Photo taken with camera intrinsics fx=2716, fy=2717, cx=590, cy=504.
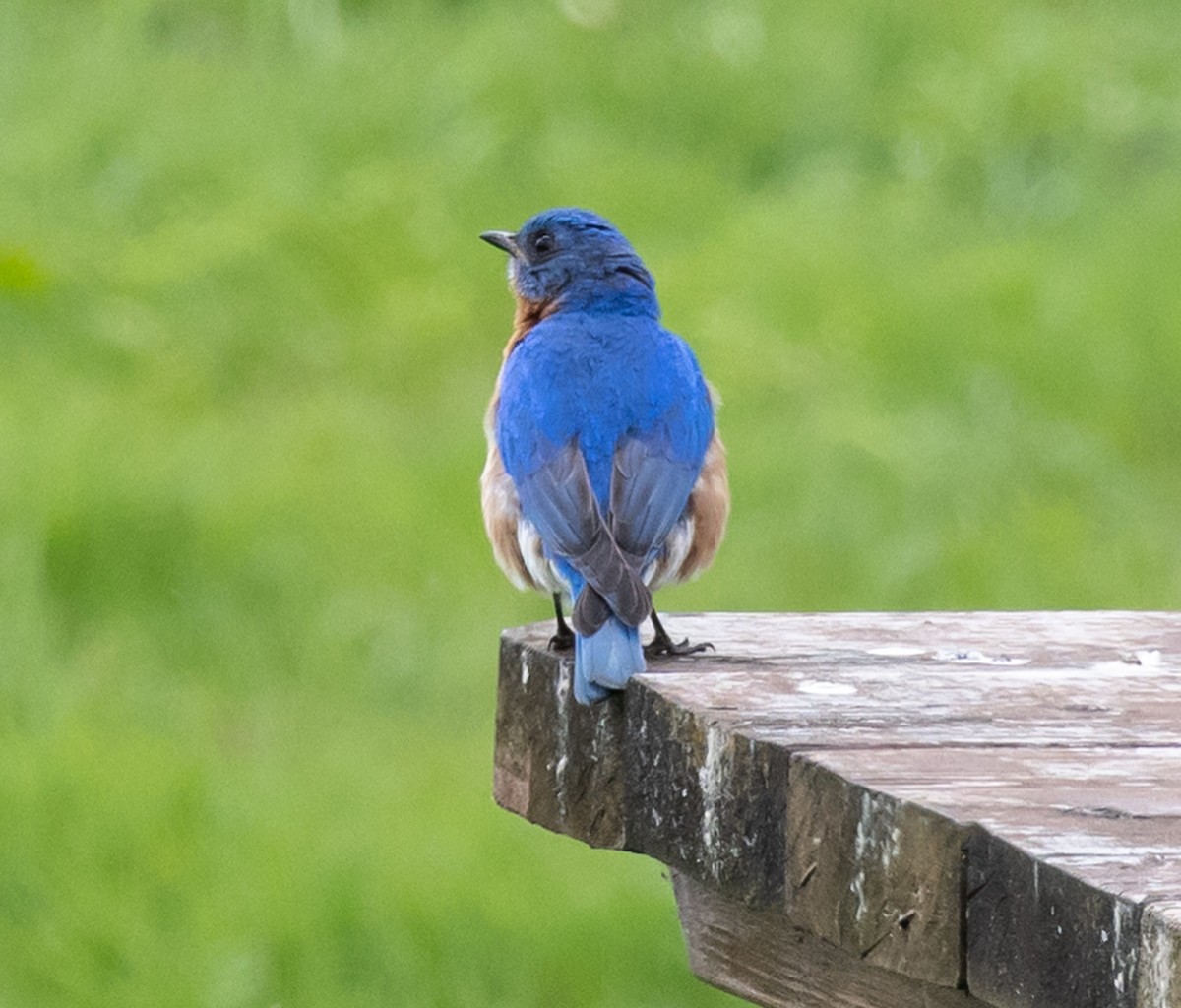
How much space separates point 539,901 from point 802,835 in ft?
9.57

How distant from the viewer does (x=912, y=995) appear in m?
3.15

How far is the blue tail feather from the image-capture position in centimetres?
350

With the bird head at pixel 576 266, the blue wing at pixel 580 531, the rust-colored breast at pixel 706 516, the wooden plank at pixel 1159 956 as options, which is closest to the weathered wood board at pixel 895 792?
the wooden plank at pixel 1159 956

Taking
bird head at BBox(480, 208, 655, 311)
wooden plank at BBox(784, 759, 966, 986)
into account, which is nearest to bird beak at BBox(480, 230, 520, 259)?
bird head at BBox(480, 208, 655, 311)

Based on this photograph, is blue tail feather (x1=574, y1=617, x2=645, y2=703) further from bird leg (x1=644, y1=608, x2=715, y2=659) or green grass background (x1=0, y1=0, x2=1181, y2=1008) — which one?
green grass background (x1=0, y1=0, x2=1181, y2=1008)

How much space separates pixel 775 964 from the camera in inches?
141

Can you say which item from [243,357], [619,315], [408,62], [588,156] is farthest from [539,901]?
[408,62]

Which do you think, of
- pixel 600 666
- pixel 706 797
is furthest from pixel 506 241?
pixel 706 797

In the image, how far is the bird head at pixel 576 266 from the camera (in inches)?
216

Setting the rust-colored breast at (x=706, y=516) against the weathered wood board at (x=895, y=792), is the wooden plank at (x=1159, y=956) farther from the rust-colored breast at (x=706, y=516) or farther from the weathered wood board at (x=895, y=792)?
the rust-colored breast at (x=706, y=516)

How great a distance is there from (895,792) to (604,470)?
→ 75.0 inches

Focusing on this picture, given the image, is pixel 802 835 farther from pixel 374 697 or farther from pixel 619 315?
pixel 374 697

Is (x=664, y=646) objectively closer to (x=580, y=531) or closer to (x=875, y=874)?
(x=580, y=531)

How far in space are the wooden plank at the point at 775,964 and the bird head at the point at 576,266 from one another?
1.89 meters
